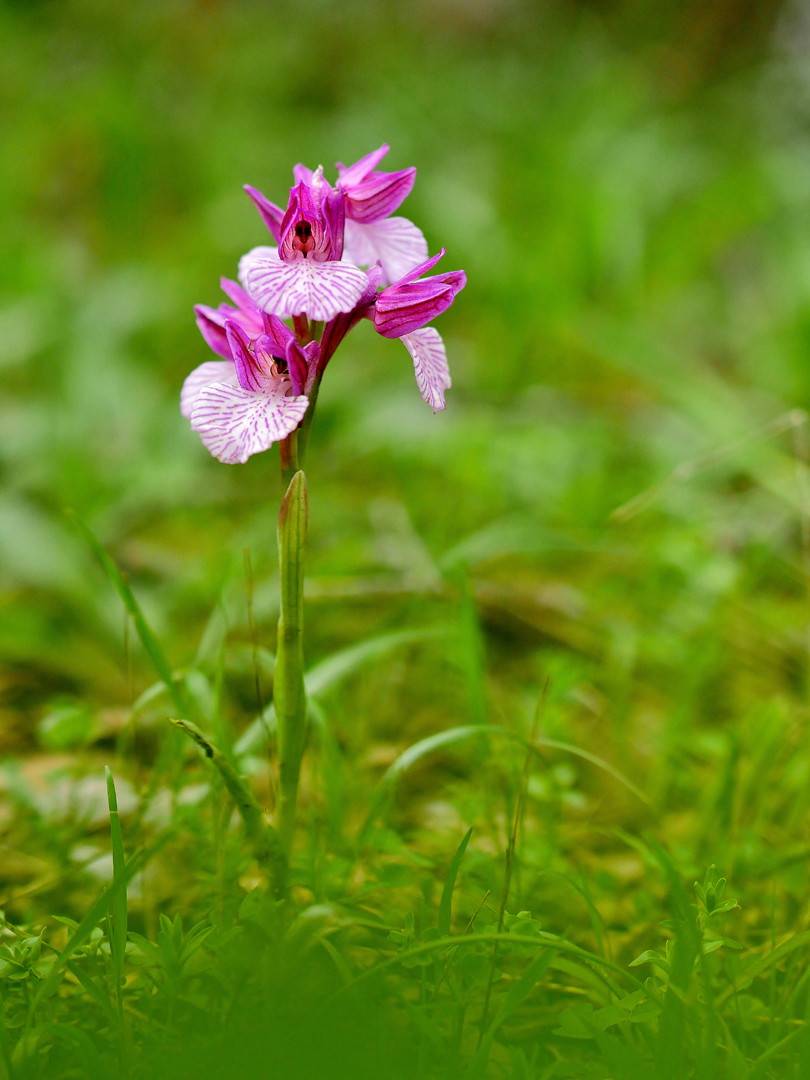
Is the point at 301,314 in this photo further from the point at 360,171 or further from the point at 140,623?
the point at 140,623

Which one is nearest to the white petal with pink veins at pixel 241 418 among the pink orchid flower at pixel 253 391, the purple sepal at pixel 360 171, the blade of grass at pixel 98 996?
the pink orchid flower at pixel 253 391

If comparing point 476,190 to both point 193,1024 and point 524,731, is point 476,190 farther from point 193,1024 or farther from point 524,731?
point 193,1024

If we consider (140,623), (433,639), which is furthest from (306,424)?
(433,639)

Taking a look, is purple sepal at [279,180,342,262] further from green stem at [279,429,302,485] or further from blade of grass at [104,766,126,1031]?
blade of grass at [104,766,126,1031]

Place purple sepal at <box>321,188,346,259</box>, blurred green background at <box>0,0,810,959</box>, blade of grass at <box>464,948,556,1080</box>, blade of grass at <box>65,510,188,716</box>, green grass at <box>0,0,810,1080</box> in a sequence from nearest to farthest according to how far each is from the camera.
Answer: blade of grass at <box>464,948,556,1080</box>
green grass at <box>0,0,810,1080</box>
purple sepal at <box>321,188,346,259</box>
blade of grass at <box>65,510,188,716</box>
blurred green background at <box>0,0,810,959</box>

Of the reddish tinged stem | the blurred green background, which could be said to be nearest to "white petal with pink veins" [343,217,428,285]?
the reddish tinged stem

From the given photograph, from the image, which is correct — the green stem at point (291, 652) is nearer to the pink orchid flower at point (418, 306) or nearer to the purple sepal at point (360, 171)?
the pink orchid flower at point (418, 306)
